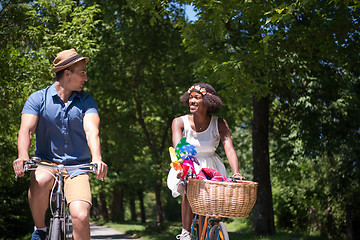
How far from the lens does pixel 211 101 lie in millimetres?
5027

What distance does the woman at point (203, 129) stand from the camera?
5.04 metres

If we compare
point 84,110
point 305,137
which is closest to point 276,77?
point 305,137

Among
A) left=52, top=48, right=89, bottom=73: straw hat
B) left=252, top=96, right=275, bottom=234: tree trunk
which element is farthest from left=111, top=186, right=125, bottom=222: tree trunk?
left=52, top=48, right=89, bottom=73: straw hat

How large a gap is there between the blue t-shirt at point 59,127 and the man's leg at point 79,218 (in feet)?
1.65

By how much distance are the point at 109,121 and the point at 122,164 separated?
359 centimetres

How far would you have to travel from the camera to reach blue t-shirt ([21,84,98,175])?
3.97 m

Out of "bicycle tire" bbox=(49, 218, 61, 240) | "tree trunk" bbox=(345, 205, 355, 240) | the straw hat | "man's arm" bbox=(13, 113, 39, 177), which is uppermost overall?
the straw hat

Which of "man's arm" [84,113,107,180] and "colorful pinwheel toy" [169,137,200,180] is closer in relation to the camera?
"man's arm" [84,113,107,180]

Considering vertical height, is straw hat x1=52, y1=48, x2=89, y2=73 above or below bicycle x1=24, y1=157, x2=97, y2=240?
above

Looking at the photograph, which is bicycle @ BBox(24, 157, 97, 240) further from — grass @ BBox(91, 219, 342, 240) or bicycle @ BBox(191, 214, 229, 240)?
grass @ BBox(91, 219, 342, 240)

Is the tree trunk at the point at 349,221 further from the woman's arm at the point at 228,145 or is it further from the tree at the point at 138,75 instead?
the woman's arm at the point at 228,145

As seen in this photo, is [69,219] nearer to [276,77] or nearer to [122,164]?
[276,77]

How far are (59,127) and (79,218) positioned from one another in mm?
823

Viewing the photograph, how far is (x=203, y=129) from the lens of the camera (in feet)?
17.0
